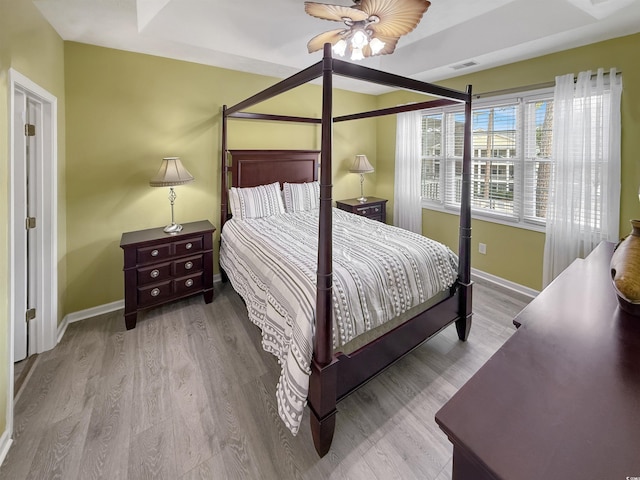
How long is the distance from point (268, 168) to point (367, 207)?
1593 millimetres

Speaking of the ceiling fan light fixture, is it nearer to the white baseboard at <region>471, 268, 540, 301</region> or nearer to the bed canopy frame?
the bed canopy frame

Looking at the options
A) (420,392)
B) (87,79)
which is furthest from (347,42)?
(420,392)

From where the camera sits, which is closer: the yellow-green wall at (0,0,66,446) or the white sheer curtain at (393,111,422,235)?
the yellow-green wall at (0,0,66,446)

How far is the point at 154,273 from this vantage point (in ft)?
9.15

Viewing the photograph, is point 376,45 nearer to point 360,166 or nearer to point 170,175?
point 170,175

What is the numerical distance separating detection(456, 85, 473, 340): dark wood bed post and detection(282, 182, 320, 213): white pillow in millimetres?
1955

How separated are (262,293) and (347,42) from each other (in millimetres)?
1939

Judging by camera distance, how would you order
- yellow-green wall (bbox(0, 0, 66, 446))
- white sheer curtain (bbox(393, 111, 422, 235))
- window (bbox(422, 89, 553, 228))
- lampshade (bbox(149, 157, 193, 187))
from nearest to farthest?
yellow-green wall (bbox(0, 0, 66, 446)) → lampshade (bbox(149, 157, 193, 187)) → window (bbox(422, 89, 553, 228)) → white sheer curtain (bbox(393, 111, 422, 235))

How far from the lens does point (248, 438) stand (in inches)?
65.9

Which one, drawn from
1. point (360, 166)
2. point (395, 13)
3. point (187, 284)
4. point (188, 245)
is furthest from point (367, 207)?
point (395, 13)

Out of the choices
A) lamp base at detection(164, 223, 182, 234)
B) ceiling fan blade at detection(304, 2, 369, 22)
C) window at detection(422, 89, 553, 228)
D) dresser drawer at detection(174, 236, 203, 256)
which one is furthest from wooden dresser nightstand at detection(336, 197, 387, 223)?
ceiling fan blade at detection(304, 2, 369, 22)

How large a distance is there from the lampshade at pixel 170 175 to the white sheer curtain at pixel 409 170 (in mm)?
3020

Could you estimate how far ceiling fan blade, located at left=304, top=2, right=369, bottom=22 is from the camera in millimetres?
1786

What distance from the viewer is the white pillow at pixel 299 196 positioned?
3771 mm
